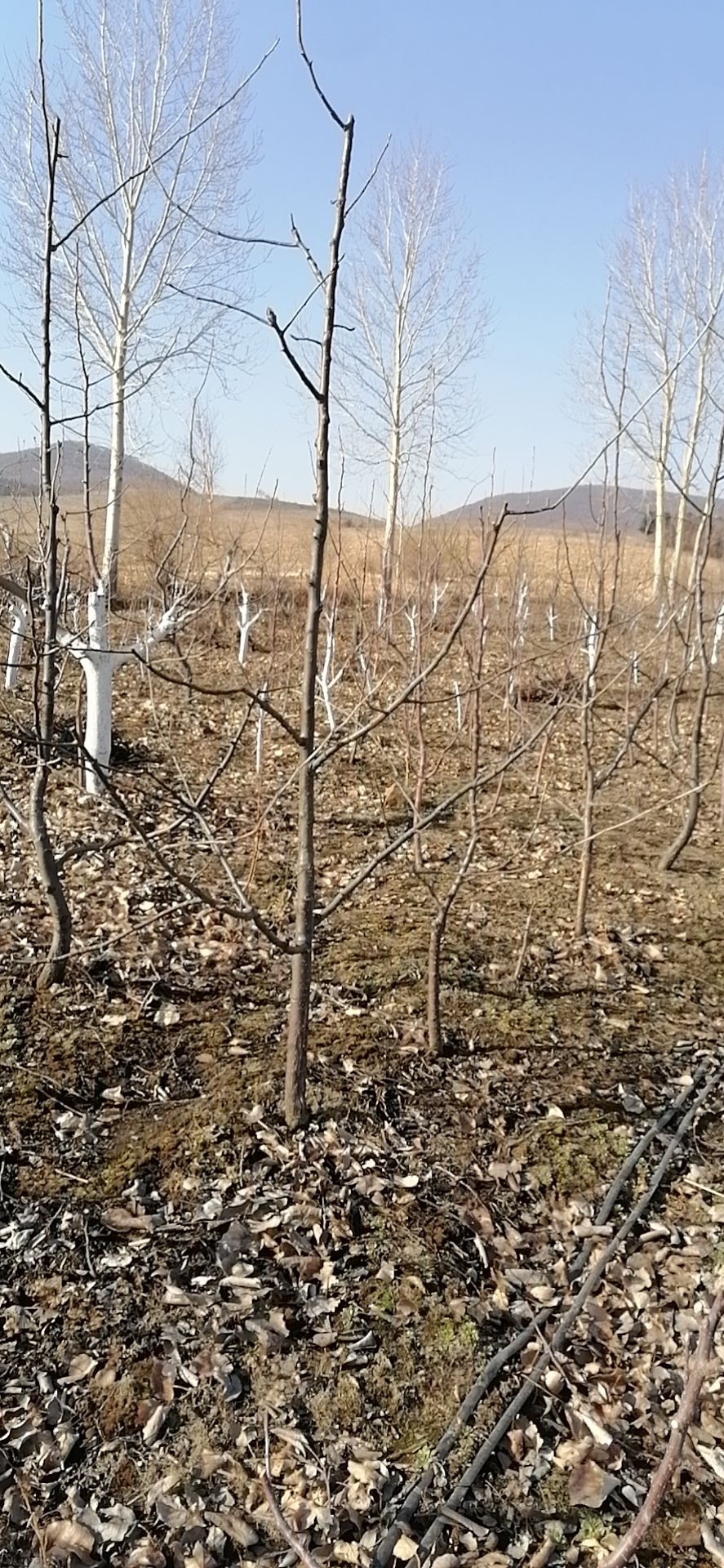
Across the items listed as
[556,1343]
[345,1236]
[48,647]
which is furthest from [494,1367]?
[48,647]

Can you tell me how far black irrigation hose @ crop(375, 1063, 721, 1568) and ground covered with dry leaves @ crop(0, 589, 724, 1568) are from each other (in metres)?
0.02

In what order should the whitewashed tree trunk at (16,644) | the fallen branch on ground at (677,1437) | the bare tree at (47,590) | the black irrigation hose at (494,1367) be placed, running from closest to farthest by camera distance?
the fallen branch on ground at (677,1437) < the black irrigation hose at (494,1367) < the bare tree at (47,590) < the whitewashed tree trunk at (16,644)

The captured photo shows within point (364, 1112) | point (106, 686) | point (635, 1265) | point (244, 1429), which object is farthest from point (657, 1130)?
point (106, 686)

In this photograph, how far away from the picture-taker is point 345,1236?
2.29 m

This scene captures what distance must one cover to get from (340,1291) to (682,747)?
5579mm

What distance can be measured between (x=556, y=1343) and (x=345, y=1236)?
543mm

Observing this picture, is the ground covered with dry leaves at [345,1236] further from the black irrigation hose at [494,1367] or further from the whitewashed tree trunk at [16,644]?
the whitewashed tree trunk at [16,644]

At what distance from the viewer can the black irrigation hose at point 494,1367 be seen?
→ 5.37 feet

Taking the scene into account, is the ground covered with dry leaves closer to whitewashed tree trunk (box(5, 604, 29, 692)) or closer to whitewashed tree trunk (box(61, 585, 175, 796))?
whitewashed tree trunk (box(61, 585, 175, 796))

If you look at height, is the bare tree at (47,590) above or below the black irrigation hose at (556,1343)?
above

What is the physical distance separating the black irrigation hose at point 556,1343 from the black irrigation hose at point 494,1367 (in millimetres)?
42

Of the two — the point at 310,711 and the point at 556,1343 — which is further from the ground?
the point at 310,711

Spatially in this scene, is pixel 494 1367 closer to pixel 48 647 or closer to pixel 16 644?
pixel 48 647

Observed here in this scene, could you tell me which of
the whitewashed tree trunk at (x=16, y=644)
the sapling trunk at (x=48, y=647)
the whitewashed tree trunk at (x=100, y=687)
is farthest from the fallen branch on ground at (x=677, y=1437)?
the whitewashed tree trunk at (x=16, y=644)
